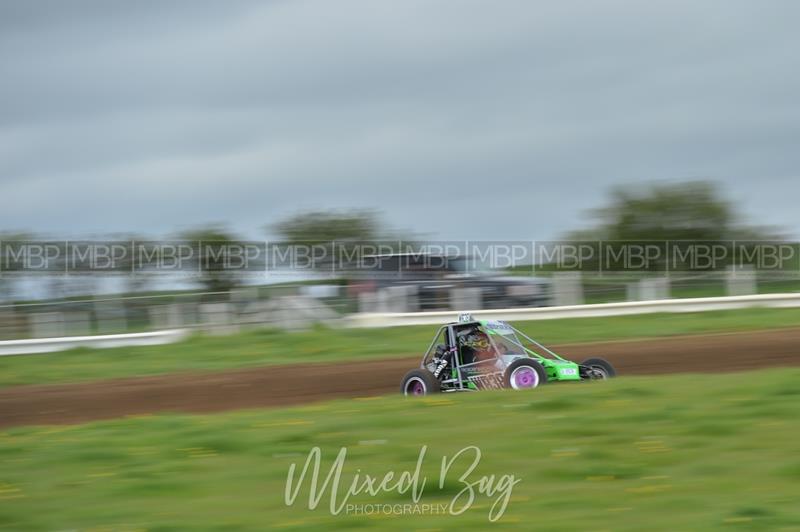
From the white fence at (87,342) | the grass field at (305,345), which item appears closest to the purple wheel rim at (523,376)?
the grass field at (305,345)

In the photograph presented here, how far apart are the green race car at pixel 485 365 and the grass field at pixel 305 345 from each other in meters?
4.38

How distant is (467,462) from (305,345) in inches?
440

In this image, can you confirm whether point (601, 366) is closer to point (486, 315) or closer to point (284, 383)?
point (284, 383)

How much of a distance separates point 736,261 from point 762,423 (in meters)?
22.0

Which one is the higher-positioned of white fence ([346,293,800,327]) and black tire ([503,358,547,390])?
white fence ([346,293,800,327])

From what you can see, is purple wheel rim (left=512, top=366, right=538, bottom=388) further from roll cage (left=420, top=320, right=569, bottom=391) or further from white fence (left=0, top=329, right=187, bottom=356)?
white fence (left=0, top=329, right=187, bottom=356)

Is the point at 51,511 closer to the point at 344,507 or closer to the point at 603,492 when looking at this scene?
the point at 344,507

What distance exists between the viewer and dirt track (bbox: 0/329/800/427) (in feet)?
44.1

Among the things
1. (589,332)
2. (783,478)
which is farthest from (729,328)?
(783,478)

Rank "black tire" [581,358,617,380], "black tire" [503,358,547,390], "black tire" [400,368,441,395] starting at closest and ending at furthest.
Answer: "black tire" [503,358,547,390]
"black tire" [581,358,617,380]
"black tire" [400,368,441,395]

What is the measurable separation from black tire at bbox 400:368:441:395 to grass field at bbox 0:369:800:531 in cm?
230

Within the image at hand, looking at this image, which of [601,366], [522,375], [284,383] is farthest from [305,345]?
[601,366]
